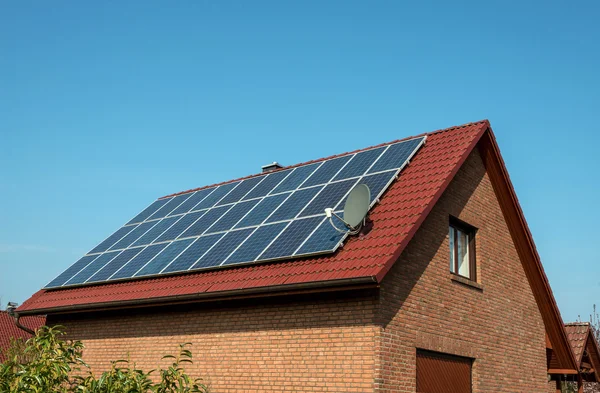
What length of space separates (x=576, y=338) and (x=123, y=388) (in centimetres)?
1419

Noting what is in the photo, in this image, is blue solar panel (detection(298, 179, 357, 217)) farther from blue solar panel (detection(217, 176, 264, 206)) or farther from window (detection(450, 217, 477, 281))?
blue solar panel (detection(217, 176, 264, 206))

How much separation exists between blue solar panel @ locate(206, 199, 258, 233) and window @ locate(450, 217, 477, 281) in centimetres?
479

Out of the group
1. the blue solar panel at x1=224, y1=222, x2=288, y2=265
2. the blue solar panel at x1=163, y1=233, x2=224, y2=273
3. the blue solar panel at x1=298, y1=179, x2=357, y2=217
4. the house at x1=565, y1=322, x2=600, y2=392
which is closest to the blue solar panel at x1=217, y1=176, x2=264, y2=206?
the blue solar panel at x1=163, y1=233, x2=224, y2=273

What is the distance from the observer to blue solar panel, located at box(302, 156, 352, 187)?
589 inches

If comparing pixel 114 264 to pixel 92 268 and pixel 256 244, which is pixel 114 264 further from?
pixel 256 244

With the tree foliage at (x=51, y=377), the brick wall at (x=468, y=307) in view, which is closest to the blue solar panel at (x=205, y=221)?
the tree foliage at (x=51, y=377)

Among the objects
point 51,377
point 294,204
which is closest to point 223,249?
point 294,204

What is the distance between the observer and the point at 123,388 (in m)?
10.1

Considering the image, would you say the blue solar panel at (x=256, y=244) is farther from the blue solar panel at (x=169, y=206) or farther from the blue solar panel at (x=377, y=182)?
the blue solar panel at (x=169, y=206)

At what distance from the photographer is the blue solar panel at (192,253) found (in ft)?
46.6

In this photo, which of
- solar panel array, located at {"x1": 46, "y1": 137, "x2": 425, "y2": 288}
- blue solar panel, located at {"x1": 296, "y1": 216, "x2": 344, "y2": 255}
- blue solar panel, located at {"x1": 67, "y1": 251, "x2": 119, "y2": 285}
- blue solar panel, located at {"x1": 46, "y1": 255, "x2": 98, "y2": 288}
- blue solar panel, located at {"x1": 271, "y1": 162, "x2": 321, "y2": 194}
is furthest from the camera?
blue solar panel, located at {"x1": 46, "y1": 255, "x2": 98, "y2": 288}

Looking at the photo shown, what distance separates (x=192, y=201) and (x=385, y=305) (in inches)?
361

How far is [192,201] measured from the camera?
18.7 metres

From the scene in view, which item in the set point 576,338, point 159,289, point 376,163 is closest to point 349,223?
point 376,163
